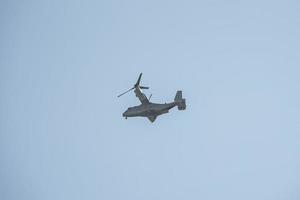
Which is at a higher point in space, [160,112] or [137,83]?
[137,83]

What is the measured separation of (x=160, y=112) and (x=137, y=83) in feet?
29.5

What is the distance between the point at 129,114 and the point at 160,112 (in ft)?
26.5

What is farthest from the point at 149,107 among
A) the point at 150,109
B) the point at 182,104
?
the point at 182,104

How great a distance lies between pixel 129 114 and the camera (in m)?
125

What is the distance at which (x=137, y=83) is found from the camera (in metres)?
125

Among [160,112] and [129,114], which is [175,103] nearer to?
[160,112]

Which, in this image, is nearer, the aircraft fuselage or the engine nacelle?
the aircraft fuselage

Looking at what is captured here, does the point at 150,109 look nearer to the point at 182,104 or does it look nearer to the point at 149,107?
the point at 149,107

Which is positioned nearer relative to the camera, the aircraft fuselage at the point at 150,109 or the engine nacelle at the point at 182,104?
the aircraft fuselage at the point at 150,109

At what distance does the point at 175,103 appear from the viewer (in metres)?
121

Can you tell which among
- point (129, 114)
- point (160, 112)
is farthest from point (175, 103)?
point (129, 114)

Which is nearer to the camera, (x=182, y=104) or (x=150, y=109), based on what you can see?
(x=150, y=109)

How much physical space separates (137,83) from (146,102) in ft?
16.4
